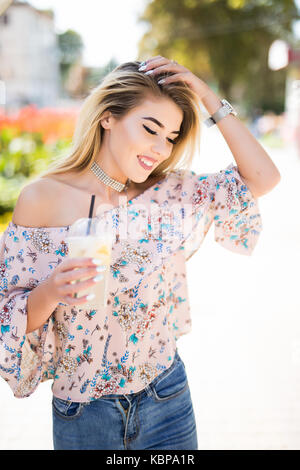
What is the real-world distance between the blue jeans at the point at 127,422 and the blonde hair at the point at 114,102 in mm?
871

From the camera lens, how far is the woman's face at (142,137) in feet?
6.10

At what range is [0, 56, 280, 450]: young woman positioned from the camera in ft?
5.79

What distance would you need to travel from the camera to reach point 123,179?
1999 millimetres

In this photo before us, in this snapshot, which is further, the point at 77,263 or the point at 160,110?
the point at 160,110

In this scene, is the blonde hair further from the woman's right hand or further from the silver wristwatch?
the woman's right hand

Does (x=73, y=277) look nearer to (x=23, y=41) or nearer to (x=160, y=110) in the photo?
(x=160, y=110)

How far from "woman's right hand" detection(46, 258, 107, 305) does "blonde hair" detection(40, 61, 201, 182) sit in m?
0.60

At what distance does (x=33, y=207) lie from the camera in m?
1.76

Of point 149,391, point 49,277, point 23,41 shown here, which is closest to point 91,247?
point 49,277

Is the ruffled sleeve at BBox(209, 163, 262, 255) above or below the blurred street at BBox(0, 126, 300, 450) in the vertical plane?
above

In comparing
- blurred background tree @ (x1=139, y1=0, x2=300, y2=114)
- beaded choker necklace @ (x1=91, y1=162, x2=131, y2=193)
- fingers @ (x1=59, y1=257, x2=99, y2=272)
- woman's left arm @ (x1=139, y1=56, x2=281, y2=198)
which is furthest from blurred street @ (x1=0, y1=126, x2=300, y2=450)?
blurred background tree @ (x1=139, y1=0, x2=300, y2=114)

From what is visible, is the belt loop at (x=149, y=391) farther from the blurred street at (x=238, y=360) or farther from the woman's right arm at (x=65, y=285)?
the blurred street at (x=238, y=360)

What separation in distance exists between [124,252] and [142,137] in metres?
0.43

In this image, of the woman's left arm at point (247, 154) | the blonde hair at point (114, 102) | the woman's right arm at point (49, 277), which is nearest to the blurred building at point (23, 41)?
the blonde hair at point (114, 102)
